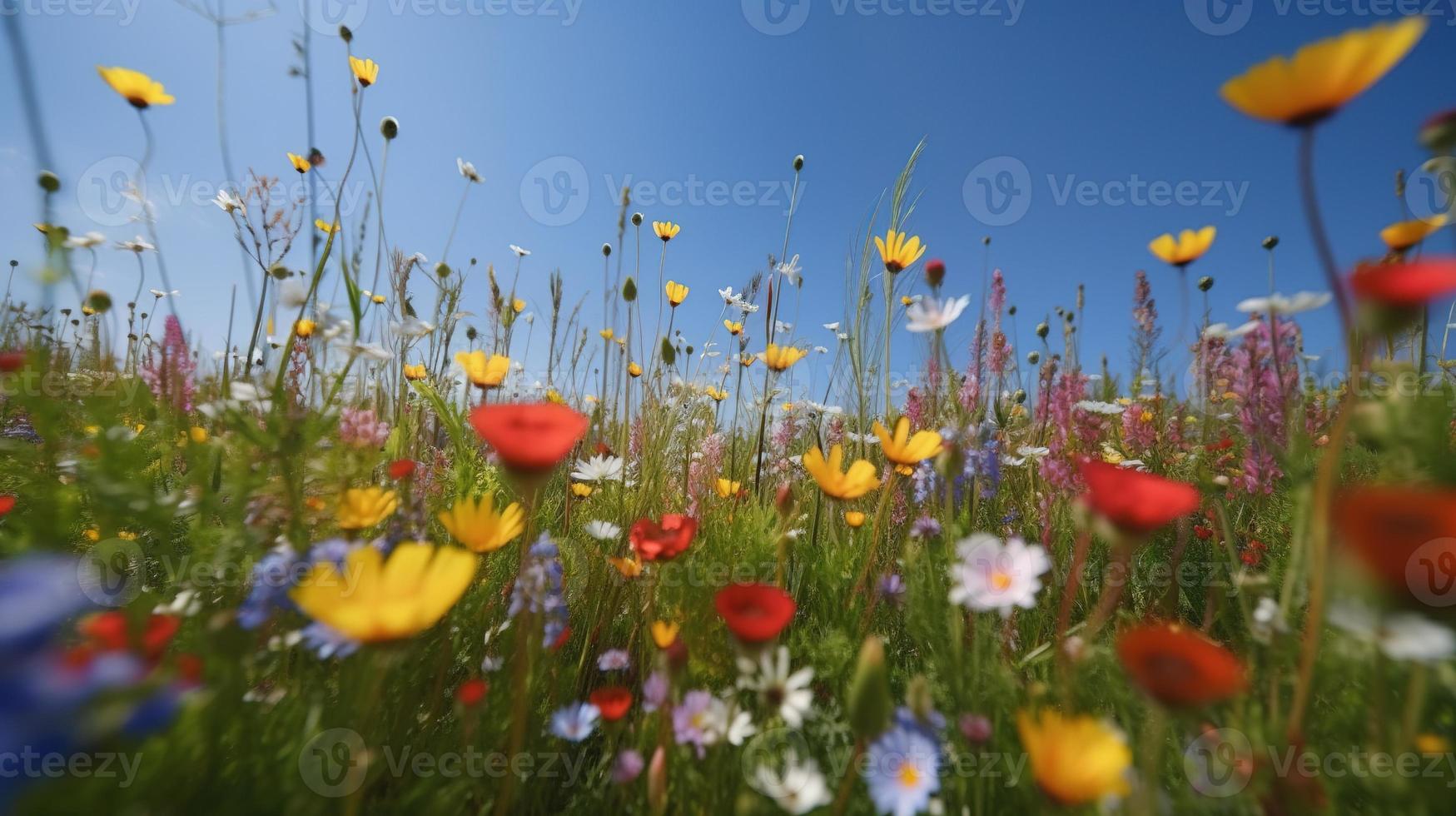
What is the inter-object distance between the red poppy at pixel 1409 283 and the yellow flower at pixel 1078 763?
49 cm

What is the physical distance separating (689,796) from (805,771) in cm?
22

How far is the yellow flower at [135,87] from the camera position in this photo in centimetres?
121

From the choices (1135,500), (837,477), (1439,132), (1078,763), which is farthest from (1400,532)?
(837,477)

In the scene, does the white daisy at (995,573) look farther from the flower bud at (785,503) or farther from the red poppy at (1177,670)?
the flower bud at (785,503)

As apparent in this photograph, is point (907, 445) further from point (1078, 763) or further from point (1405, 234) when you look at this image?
point (1405, 234)

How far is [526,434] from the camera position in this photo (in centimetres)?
63

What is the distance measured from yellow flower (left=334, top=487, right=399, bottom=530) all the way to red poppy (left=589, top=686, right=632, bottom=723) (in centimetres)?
48

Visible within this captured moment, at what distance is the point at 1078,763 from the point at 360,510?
1.07 m

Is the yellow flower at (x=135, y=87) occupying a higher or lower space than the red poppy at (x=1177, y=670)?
higher

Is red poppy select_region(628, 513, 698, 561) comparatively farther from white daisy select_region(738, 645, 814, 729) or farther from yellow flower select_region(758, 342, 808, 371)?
yellow flower select_region(758, 342, 808, 371)

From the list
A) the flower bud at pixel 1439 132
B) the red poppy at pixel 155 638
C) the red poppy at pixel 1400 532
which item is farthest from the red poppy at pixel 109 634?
the flower bud at pixel 1439 132

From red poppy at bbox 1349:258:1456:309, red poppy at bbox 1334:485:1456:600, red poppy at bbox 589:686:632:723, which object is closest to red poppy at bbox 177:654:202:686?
red poppy at bbox 589:686:632:723

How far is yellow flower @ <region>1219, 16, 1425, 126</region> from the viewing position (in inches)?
21.4

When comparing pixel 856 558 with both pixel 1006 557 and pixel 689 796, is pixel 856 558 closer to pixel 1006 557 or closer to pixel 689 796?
pixel 1006 557
